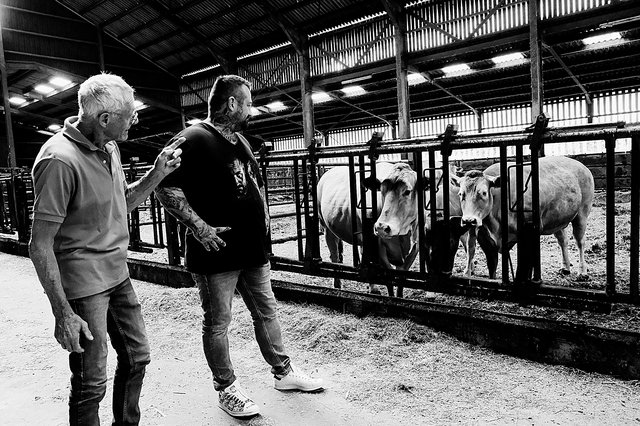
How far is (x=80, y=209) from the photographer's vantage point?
1857mm

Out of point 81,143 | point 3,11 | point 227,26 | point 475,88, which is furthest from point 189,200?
point 3,11

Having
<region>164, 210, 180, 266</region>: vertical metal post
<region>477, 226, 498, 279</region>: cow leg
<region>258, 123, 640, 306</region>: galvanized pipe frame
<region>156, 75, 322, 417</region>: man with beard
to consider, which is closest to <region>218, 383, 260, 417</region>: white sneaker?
<region>156, 75, 322, 417</region>: man with beard

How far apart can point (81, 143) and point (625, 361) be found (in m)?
3.11

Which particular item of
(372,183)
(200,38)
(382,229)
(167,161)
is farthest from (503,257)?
(200,38)

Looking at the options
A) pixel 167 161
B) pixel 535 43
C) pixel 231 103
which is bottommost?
pixel 167 161

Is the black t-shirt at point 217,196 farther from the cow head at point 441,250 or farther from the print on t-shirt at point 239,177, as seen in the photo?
the cow head at point 441,250

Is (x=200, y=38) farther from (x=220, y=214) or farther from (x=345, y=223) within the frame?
(x=220, y=214)

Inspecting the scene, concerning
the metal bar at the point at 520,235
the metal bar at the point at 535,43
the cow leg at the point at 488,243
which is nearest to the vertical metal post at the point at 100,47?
the metal bar at the point at 535,43

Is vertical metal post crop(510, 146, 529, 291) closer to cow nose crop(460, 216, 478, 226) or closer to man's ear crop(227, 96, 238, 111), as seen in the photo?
cow nose crop(460, 216, 478, 226)

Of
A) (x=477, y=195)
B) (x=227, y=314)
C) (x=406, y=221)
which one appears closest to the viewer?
(x=227, y=314)

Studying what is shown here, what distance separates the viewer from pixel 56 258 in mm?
1838

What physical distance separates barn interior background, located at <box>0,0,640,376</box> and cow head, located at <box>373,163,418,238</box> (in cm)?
82

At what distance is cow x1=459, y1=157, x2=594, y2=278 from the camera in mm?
4758

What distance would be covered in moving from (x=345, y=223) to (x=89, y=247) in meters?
3.60
